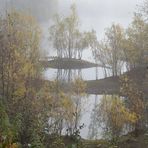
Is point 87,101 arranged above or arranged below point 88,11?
below

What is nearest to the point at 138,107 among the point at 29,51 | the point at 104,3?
the point at 29,51

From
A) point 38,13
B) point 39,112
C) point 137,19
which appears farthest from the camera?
point 38,13

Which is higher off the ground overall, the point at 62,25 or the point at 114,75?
the point at 62,25

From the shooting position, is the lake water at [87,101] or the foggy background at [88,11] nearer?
the lake water at [87,101]

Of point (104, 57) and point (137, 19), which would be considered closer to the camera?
point (137, 19)

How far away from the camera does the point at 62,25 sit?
5512cm

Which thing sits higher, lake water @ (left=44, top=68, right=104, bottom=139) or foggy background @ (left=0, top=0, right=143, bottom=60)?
foggy background @ (left=0, top=0, right=143, bottom=60)

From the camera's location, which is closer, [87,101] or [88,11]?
[87,101]

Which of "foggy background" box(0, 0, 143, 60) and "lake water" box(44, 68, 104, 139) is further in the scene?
"foggy background" box(0, 0, 143, 60)

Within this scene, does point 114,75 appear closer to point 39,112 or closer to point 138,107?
point 138,107

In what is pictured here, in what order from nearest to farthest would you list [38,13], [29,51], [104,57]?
[29,51] < [104,57] < [38,13]

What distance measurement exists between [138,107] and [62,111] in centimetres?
434

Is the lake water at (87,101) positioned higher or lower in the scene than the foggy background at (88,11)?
lower

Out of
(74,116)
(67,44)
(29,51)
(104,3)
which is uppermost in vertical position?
(104,3)
